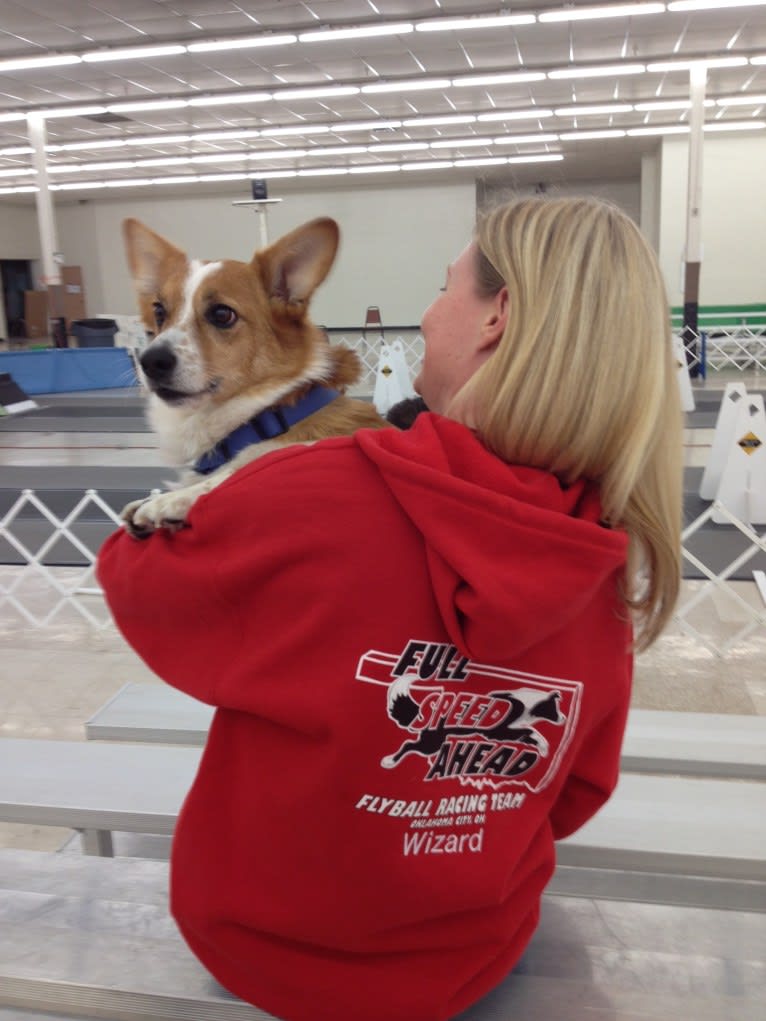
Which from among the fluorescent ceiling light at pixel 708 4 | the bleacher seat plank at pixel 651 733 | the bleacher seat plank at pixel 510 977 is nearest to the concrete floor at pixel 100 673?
the bleacher seat plank at pixel 651 733

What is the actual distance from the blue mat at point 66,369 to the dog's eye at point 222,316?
47.7ft

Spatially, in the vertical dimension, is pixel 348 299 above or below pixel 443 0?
below

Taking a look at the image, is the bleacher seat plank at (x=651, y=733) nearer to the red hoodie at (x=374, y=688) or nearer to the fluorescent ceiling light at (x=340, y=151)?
the red hoodie at (x=374, y=688)

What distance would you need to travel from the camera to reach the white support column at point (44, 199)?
15797mm

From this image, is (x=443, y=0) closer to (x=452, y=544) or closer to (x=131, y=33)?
(x=131, y=33)

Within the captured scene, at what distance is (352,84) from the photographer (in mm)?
14086

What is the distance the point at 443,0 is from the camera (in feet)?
33.7

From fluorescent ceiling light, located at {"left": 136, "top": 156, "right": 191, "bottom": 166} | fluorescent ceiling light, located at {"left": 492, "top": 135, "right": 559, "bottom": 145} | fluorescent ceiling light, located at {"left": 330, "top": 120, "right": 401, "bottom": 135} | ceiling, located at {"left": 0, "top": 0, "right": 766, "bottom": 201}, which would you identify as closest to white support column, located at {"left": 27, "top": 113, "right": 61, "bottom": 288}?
ceiling, located at {"left": 0, "top": 0, "right": 766, "bottom": 201}

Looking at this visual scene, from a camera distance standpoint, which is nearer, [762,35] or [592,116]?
[762,35]

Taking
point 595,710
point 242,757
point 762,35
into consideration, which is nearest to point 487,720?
point 595,710

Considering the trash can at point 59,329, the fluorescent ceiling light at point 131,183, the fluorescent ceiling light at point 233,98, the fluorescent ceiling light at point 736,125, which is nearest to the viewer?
the fluorescent ceiling light at point 233,98

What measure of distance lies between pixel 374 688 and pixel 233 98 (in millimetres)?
15745

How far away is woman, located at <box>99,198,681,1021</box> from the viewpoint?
91cm

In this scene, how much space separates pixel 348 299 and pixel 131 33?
630 inches
